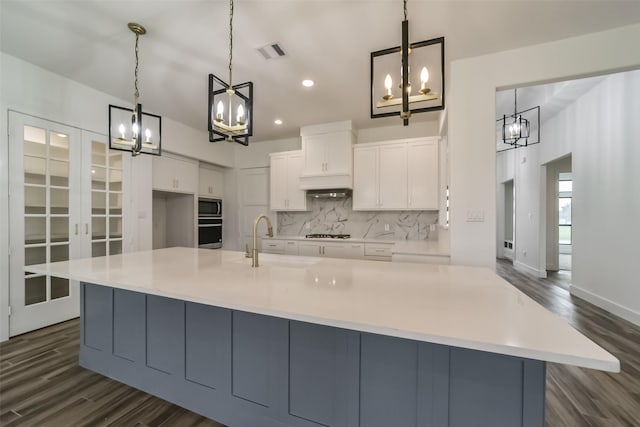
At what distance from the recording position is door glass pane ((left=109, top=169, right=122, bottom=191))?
359 cm

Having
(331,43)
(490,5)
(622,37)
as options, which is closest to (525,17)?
(490,5)

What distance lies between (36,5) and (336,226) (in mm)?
4252

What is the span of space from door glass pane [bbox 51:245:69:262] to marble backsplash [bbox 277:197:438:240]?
3173 mm

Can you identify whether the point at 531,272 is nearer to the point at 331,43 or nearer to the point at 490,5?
the point at 490,5

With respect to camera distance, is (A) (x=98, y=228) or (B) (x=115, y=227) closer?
(A) (x=98, y=228)

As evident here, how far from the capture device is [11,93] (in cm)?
274

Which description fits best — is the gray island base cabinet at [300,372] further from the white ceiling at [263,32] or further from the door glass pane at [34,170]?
the white ceiling at [263,32]

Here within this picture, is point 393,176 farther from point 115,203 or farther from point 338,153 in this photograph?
point 115,203

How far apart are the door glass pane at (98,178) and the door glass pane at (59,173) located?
259mm

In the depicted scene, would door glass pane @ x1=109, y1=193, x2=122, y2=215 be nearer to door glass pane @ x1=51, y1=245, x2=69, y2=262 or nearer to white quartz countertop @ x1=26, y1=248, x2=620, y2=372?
door glass pane @ x1=51, y1=245, x2=69, y2=262

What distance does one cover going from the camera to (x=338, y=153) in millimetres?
4480

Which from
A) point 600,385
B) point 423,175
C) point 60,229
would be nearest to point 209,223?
point 60,229

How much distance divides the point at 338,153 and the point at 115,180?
10.6 ft

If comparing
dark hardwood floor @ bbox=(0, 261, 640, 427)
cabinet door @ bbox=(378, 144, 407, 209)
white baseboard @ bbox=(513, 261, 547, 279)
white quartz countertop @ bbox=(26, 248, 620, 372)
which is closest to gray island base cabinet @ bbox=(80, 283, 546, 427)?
dark hardwood floor @ bbox=(0, 261, 640, 427)
